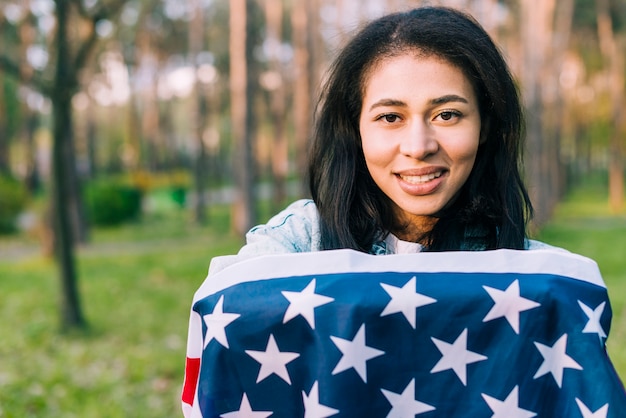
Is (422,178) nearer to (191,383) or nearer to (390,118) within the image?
(390,118)

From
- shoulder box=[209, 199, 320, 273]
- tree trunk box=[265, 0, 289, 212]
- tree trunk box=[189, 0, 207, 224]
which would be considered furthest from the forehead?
tree trunk box=[265, 0, 289, 212]

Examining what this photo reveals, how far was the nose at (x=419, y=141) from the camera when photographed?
157cm

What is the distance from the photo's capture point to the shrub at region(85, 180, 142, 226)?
20359mm

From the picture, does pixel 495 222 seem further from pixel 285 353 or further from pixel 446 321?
pixel 285 353

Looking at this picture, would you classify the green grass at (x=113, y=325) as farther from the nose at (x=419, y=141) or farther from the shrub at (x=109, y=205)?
the nose at (x=419, y=141)

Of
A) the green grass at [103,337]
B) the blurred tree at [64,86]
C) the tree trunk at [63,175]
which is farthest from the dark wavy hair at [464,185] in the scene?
the tree trunk at [63,175]

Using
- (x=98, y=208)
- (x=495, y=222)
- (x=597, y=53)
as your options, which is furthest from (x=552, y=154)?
(x=495, y=222)

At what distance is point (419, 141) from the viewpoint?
1566mm

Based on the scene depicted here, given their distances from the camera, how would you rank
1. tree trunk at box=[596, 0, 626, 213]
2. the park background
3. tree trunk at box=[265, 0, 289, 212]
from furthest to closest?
tree trunk at box=[596, 0, 626, 213]
tree trunk at box=[265, 0, 289, 212]
the park background

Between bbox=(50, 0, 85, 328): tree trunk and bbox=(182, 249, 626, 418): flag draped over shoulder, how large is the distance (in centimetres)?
657

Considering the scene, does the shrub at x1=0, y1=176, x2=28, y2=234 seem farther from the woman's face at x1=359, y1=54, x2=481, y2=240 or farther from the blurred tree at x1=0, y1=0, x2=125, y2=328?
the woman's face at x1=359, y1=54, x2=481, y2=240

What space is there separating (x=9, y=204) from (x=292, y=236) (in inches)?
749

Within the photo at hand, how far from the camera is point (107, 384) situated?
5992 mm

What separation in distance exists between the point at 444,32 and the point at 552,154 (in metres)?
25.5
